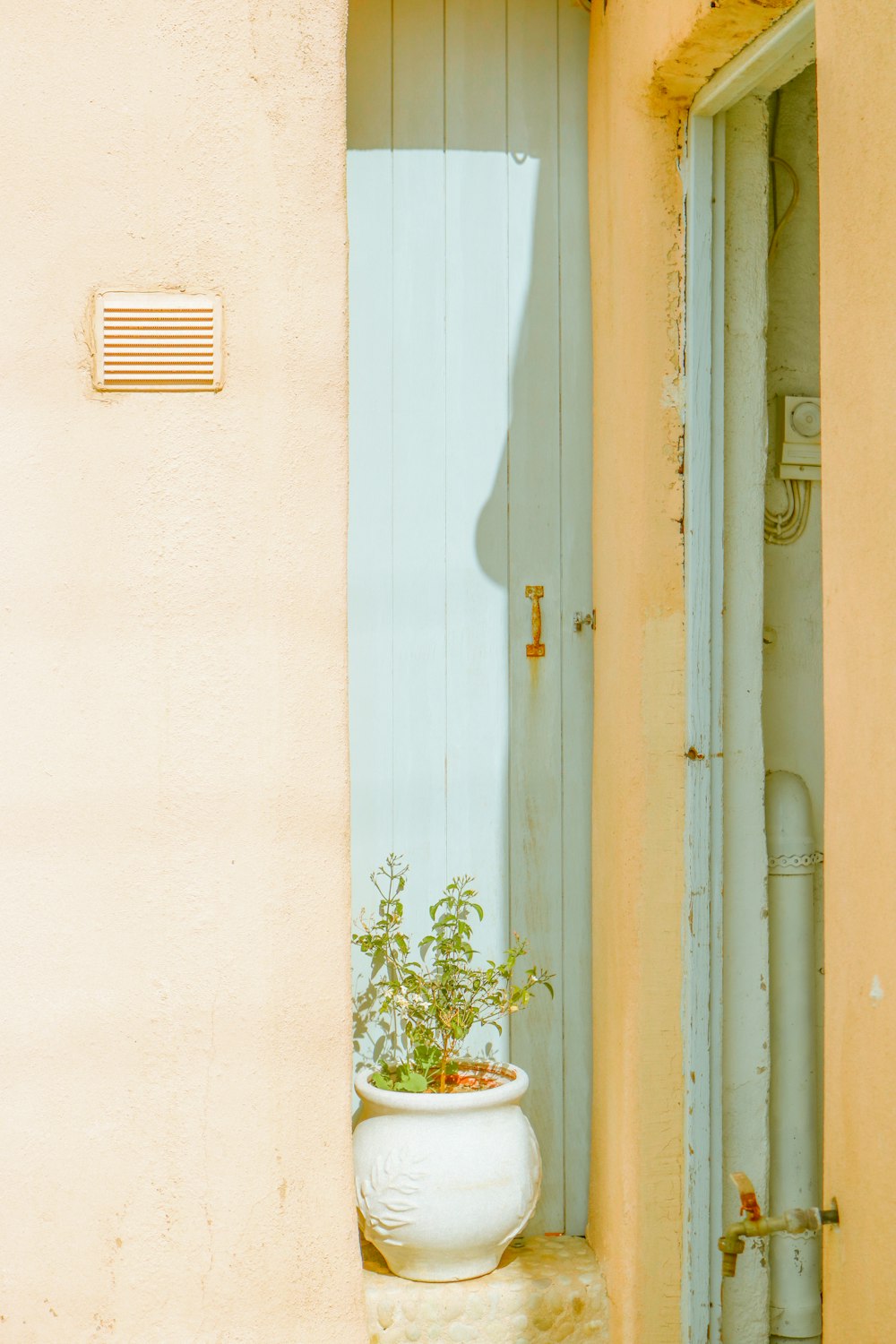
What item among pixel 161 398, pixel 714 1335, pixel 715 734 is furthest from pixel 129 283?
pixel 714 1335

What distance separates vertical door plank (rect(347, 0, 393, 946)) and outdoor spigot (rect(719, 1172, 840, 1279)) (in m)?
1.36

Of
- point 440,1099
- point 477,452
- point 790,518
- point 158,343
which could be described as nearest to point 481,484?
point 477,452

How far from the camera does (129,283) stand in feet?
8.45

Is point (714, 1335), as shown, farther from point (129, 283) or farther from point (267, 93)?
point (267, 93)

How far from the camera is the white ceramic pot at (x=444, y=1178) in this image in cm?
285

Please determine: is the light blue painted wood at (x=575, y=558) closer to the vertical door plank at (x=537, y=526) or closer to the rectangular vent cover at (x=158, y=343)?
the vertical door plank at (x=537, y=526)

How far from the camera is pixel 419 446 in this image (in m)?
3.27

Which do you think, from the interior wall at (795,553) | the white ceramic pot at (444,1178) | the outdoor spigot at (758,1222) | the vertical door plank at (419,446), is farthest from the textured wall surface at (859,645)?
the vertical door plank at (419,446)

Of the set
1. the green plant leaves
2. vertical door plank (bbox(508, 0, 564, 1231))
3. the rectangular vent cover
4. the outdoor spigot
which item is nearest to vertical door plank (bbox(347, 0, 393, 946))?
the green plant leaves

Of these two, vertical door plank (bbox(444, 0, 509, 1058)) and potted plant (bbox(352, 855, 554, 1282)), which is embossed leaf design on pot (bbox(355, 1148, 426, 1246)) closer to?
potted plant (bbox(352, 855, 554, 1282))

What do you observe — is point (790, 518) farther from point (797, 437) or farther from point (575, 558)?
point (575, 558)

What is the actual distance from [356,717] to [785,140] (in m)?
1.65

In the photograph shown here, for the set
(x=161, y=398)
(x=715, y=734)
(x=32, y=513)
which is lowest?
(x=715, y=734)

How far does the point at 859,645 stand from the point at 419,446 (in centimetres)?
165
